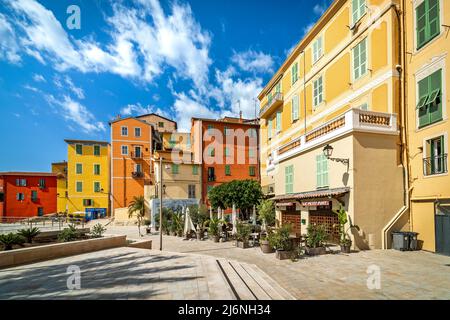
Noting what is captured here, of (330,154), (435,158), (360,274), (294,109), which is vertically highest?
(294,109)

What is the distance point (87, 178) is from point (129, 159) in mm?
7524

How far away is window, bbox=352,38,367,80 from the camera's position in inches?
593

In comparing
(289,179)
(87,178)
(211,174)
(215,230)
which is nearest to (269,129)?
(289,179)

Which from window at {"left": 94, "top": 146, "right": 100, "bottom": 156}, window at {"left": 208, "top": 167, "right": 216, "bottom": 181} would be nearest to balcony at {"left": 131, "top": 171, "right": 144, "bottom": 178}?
window at {"left": 94, "top": 146, "right": 100, "bottom": 156}

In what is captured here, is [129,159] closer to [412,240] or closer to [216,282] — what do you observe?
[216,282]

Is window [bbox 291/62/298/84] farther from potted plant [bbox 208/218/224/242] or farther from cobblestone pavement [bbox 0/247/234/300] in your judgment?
cobblestone pavement [bbox 0/247/234/300]

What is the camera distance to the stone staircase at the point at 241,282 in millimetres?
6355

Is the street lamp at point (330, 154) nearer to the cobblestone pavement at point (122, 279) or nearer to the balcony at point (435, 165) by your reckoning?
the balcony at point (435, 165)

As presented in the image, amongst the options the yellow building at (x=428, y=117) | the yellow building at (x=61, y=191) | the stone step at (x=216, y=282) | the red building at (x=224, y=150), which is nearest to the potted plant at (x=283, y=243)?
the stone step at (x=216, y=282)

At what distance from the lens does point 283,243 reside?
1100 centimetres

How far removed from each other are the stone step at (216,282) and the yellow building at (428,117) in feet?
32.9

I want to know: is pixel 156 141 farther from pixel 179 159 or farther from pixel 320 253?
pixel 320 253

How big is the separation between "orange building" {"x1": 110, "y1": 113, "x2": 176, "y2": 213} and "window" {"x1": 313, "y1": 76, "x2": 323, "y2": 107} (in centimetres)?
2982


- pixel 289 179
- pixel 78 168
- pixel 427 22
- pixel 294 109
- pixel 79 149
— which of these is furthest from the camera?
pixel 79 149
